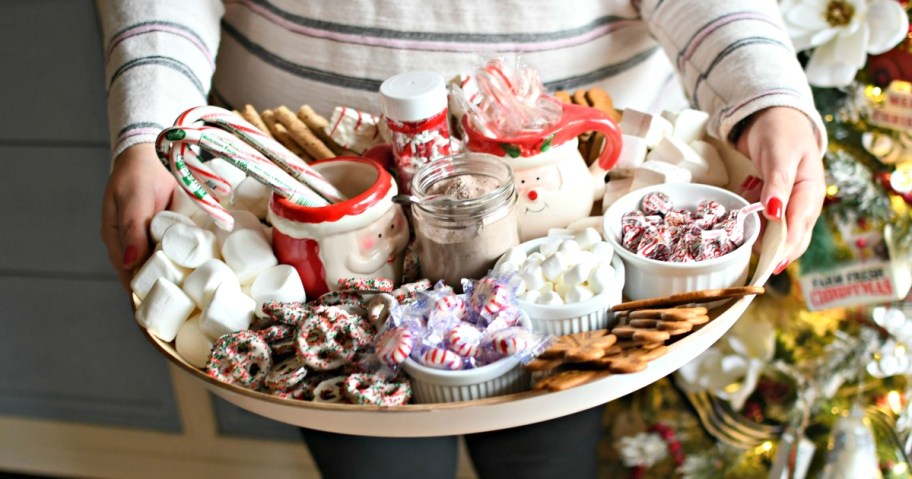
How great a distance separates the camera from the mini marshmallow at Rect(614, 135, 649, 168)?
2.95 ft

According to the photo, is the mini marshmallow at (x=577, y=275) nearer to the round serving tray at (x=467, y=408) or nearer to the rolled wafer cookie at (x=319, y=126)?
the round serving tray at (x=467, y=408)

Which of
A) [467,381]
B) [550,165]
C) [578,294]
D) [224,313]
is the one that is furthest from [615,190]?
[224,313]

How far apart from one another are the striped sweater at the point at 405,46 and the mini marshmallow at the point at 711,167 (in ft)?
0.08

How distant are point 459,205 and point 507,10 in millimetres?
334

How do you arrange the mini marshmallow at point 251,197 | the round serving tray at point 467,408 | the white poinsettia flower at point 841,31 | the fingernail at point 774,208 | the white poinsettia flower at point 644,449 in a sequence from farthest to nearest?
the white poinsettia flower at point 644,449
the white poinsettia flower at point 841,31
the mini marshmallow at point 251,197
the fingernail at point 774,208
the round serving tray at point 467,408

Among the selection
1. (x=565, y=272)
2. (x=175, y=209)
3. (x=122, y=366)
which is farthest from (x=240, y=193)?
(x=122, y=366)

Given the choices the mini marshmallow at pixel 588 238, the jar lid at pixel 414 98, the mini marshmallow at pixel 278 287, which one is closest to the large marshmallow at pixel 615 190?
the mini marshmallow at pixel 588 238

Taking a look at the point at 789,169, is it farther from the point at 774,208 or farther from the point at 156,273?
the point at 156,273

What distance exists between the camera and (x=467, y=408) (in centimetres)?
66

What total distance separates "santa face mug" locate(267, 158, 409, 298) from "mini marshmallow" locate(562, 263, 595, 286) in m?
0.17

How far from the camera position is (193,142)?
72 cm

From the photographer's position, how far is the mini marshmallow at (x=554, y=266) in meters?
0.74

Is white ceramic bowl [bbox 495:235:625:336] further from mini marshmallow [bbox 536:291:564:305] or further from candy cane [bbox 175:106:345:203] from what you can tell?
candy cane [bbox 175:106:345:203]

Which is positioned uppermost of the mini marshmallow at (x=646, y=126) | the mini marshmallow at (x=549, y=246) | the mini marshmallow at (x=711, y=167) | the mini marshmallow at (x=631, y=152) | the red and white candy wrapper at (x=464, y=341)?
the mini marshmallow at (x=646, y=126)
